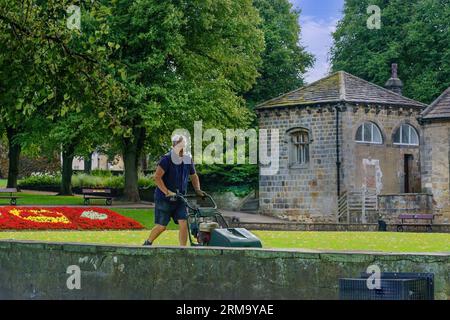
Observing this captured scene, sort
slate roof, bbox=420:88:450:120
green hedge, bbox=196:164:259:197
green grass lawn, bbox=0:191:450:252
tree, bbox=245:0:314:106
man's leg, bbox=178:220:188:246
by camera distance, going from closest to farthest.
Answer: man's leg, bbox=178:220:188:246, green grass lawn, bbox=0:191:450:252, slate roof, bbox=420:88:450:120, green hedge, bbox=196:164:259:197, tree, bbox=245:0:314:106

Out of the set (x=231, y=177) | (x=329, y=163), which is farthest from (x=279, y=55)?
(x=329, y=163)

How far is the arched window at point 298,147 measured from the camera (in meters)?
41.9

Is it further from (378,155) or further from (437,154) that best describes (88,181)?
(437,154)

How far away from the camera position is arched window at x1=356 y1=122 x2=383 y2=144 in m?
41.1

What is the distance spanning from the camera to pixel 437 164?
38.3 m

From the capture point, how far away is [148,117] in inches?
1389

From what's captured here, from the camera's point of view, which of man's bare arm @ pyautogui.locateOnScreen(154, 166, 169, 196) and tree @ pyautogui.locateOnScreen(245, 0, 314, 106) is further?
tree @ pyautogui.locateOnScreen(245, 0, 314, 106)

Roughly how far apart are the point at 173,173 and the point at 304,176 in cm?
2752

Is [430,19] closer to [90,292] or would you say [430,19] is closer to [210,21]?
[210,21]

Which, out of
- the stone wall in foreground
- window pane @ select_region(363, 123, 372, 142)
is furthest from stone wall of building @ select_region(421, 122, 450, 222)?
the stone wall in foreground

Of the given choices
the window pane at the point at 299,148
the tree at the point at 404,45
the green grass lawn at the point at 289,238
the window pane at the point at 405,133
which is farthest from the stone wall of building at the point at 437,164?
the tree at the point at 404,45

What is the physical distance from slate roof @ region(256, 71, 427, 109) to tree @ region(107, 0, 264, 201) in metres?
2.47

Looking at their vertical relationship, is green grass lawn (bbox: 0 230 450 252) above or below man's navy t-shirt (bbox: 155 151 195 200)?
below

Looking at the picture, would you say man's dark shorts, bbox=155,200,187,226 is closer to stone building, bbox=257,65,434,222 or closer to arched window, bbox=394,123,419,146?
stone building, bbox=257,65,434,222
